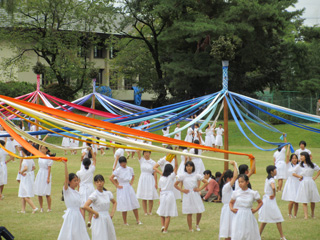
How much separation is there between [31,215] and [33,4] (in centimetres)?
2617

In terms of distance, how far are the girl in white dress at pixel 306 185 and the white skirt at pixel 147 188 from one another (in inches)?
Answer: 134

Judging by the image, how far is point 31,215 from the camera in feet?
38.3

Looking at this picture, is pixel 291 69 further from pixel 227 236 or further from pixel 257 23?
pixel 227 236

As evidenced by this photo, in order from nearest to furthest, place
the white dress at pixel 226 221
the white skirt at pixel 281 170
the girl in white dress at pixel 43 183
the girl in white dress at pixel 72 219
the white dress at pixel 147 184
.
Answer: the girl in white dress at pixel 72 219
the white dress at pixel 226 221
the white dress at pixel 147 184
the girl in white dress at pixel 43 183
the white skirt at pixel 281 170

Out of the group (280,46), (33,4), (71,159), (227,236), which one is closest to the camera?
(227,236)

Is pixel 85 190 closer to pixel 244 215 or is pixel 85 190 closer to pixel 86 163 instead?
pixel 86 163

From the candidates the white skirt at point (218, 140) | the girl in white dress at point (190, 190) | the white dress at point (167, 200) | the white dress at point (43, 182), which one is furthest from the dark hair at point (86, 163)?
the white skirt at point (218, 140)

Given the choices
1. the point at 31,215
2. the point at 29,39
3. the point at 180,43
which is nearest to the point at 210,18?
the point at 180,43

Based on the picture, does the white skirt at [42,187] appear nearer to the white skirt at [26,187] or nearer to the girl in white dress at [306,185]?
the white skirt at [26,187]

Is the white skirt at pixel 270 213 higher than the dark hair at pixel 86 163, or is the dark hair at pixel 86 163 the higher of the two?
the dark hair at pixel 86 163

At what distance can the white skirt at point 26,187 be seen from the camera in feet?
39.1

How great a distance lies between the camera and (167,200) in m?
10.2

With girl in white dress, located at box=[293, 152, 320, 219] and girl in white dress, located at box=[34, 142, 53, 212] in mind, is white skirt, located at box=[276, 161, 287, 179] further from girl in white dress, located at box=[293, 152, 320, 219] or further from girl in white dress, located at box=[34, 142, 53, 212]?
girl in white dress, located at box=[34, 142, 53, 212]

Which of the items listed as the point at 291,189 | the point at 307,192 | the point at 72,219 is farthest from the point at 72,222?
the point at 307,192
